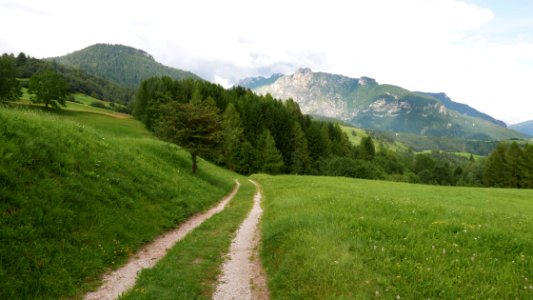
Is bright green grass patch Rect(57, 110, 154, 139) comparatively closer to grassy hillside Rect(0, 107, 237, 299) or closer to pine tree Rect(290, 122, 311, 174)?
pine tree Rect(290, 122, 311, 174)

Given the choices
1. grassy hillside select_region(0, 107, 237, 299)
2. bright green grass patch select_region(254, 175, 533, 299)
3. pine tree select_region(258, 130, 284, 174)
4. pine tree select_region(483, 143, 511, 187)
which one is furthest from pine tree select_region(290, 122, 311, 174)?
bright green grass patch select_region(254, 175, 533, 299)

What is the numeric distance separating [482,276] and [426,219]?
5.08 m

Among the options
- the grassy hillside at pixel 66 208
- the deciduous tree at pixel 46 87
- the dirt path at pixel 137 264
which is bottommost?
the dirt path at pixel 137 264

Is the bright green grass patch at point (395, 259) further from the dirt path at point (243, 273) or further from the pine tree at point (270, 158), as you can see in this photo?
the pine tree at point (270, 158)

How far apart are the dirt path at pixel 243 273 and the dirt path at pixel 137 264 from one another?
2.94 meters

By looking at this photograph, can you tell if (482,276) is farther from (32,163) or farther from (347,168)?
(347,168)

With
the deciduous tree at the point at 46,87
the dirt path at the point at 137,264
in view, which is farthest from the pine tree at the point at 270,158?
the dirt path at the point at 137,264

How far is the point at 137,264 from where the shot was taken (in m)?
11.9

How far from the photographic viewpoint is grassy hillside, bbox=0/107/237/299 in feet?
30.3

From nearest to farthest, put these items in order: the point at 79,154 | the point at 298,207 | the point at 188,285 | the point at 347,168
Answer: the point at 188,285 < the point at 79,154 < the point at 298,207 < the point at 347,168

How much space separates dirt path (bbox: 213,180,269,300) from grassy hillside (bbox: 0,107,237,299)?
420 centimetres

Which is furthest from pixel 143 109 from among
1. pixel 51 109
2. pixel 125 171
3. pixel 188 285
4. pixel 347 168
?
pixel 188 285

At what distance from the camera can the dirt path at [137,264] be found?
9555 mm

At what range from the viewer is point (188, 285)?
33.1 ft
